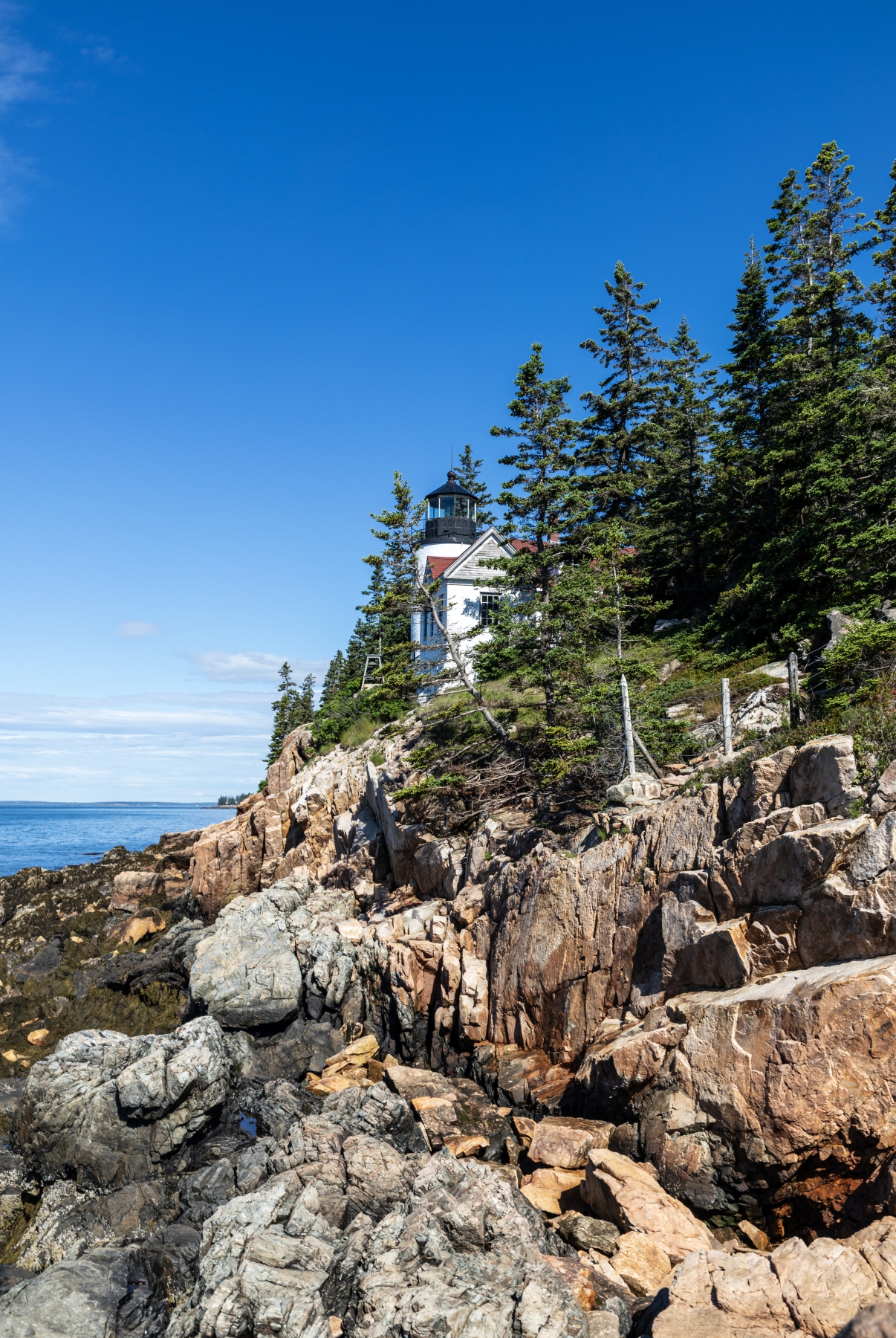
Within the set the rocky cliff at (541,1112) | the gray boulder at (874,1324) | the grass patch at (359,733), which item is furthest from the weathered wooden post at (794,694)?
the grass patch at (359,733)

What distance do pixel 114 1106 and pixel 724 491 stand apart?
93.1 feet

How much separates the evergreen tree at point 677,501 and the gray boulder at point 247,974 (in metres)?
22.6

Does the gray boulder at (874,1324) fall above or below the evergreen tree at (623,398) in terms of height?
below

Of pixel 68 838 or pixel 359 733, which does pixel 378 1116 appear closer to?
pixel 359 733

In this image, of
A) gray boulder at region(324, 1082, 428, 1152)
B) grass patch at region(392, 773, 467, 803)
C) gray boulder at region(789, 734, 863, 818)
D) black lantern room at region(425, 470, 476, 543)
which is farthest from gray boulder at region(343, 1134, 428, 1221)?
black lantern room at region(425, 470, 476, 543)

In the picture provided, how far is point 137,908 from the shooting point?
34.9 meters

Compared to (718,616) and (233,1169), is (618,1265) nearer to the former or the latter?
(233,1169)

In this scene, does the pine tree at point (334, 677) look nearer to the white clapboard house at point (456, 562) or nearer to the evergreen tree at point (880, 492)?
the white clapboard house at point (456, 562)

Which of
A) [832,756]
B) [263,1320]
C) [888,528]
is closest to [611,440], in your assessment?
[888,528]

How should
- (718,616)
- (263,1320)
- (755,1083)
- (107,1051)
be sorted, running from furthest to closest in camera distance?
(718,616)
(107,1051)
(755,1083)
(263,1320)

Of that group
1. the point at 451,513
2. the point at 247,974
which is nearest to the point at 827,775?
the point at 247,974

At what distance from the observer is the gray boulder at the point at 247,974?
19.2 metres

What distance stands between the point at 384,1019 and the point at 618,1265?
10.9 metres

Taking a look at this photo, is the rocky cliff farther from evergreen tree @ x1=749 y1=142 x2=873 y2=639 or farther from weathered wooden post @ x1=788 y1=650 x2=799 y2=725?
evergreen tree @ x1=749 y1=142 x2=873 y2=639
